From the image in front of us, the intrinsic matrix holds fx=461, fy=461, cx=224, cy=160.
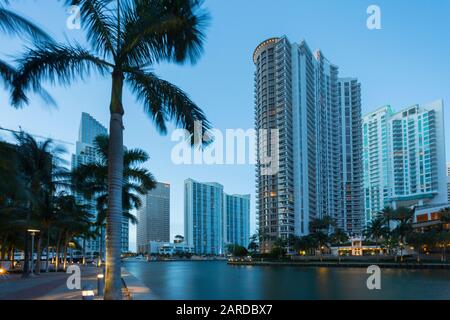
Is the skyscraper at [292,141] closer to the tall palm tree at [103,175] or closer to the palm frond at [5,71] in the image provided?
the tall palm tree at [103,175]

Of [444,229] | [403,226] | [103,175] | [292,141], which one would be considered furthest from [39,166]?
[292,141]

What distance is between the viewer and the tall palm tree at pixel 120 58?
10305 millimetres

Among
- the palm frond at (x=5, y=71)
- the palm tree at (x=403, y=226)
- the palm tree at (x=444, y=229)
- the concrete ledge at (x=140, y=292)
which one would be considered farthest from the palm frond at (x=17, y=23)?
the palm tree at (x=403, y=226)

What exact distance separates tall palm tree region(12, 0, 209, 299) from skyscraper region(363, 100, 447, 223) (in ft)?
494

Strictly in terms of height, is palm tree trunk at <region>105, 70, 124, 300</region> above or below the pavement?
above

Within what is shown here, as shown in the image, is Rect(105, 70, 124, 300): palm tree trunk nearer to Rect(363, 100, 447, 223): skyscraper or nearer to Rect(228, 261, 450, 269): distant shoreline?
Rect(228, 261, 450, 269): distant shoreline

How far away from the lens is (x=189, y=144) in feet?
37.1

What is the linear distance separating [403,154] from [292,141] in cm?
6203

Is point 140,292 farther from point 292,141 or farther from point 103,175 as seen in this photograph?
point 292,141

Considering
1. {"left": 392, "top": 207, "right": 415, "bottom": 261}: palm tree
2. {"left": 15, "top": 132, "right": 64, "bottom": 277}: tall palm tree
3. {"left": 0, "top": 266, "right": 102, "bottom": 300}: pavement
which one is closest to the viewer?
{"left": 0, "top": 266, "right": 102, "bottom": 300}: pavement

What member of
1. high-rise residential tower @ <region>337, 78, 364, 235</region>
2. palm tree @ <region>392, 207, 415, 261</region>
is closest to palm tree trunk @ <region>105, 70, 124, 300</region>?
palm tree @ <region>392, 207, 415, 261</region>

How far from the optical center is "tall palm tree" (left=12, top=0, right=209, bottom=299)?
33.8 feet

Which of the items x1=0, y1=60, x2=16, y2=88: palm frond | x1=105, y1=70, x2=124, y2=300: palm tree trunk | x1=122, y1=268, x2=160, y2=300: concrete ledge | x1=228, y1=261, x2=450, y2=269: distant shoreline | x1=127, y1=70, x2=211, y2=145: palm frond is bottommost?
x1=228, y1=261, x2=450, y2=269: distant shoreline

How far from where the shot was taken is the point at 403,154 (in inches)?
6919
